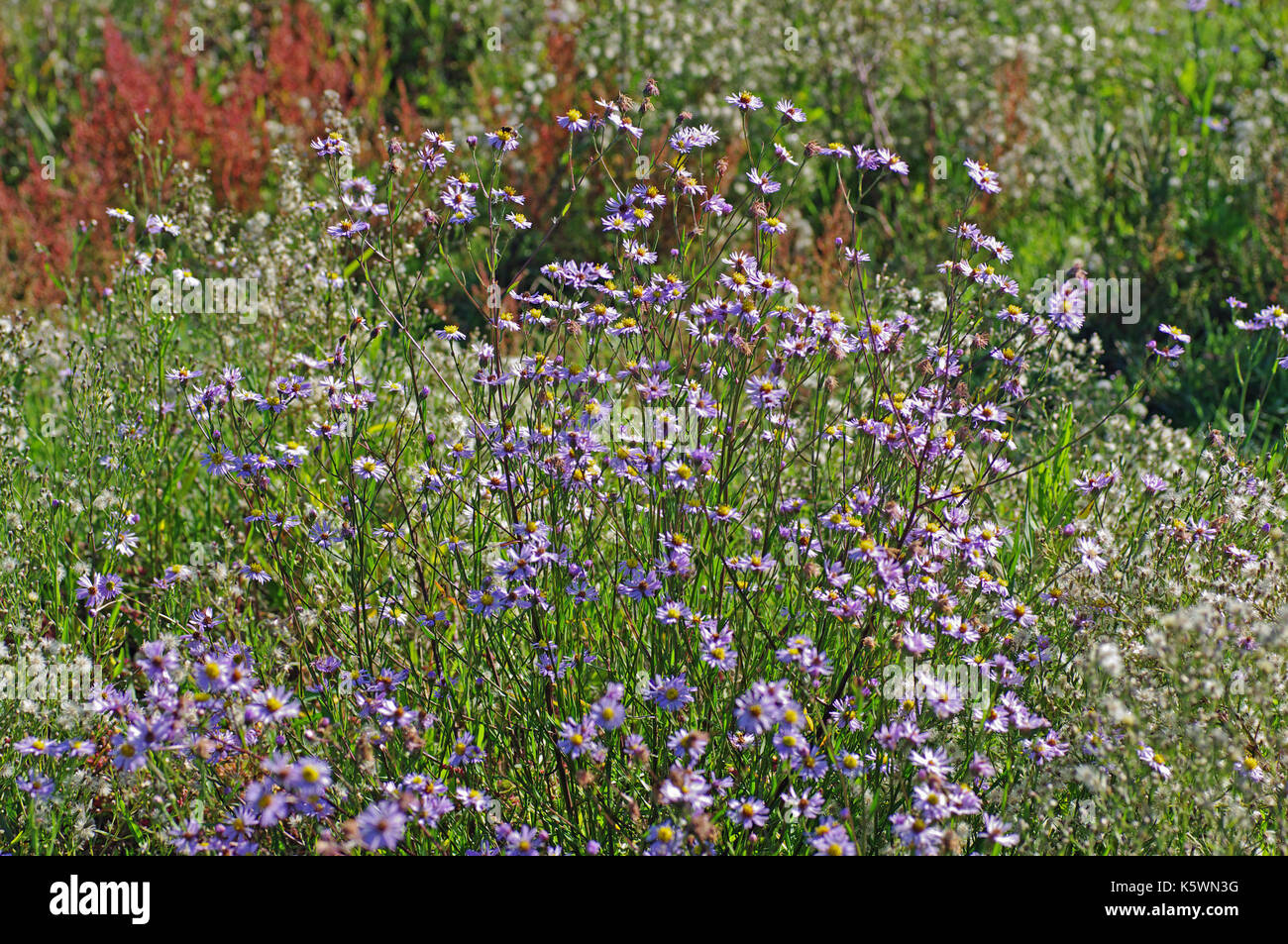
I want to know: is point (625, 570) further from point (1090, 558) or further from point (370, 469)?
point (1090, 558)

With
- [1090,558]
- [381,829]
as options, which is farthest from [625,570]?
[1090,558]

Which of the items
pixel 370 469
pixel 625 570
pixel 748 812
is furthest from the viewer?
pixel 370 469

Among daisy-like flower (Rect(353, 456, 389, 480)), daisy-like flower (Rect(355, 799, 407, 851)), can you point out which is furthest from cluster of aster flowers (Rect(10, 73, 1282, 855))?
daisy-like flower (Rect(355, 799, 407, 851))

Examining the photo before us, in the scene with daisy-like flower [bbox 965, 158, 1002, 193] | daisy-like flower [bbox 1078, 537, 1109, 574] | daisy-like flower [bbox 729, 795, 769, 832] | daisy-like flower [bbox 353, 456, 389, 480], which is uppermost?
daisy-like flower [bbox 965, 158, 1002, 193]

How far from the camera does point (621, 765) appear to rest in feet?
8.47

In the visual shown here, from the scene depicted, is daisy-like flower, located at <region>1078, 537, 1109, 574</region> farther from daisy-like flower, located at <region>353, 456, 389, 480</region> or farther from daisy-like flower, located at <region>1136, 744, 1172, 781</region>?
daisy-like flower, located at <region>353, 456, 389, 480</region>

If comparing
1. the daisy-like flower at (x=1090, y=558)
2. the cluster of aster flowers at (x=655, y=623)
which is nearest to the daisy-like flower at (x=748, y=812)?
the cluster of aster flowers at (x=655, y=623)

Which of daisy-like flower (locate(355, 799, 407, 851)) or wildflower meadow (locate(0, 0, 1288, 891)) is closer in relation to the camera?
daisy-like flower (locate(355, 799, 407, 851))

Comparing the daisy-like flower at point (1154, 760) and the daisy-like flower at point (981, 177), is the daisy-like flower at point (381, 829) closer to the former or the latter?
the daisy-like flower at point (1154, 760)

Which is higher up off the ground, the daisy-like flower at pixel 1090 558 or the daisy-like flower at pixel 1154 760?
the daisy-like flower at pixel 1090 558

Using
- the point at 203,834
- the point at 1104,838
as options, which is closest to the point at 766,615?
the point at 1104,838
